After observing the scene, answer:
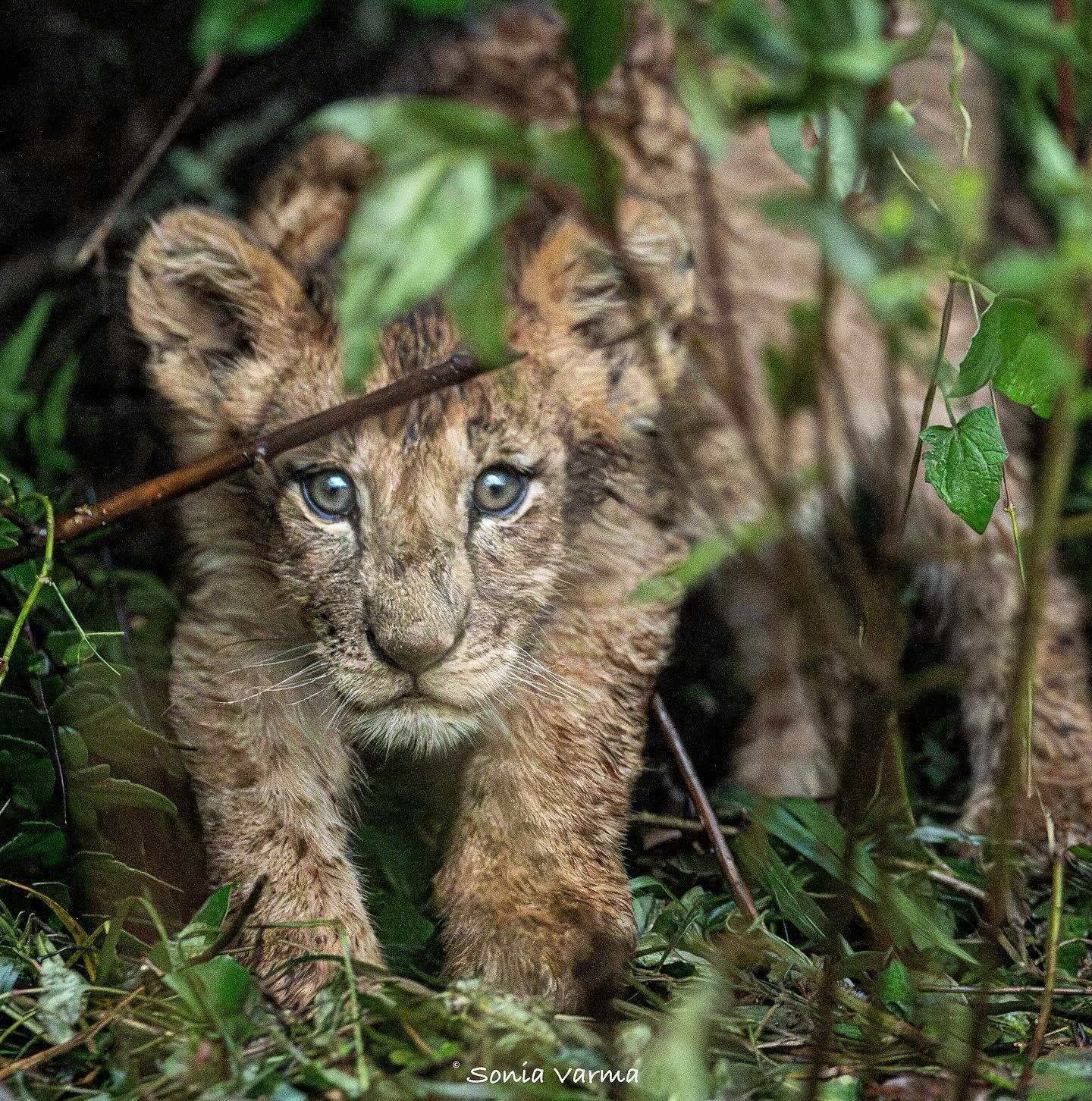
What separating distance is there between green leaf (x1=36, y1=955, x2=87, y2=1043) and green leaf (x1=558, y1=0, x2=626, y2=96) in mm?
1666

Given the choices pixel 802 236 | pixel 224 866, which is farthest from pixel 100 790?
pixel 802 236

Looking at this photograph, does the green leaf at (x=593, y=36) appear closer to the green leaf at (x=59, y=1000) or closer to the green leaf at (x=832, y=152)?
the green leaf at (x=832, y=152)

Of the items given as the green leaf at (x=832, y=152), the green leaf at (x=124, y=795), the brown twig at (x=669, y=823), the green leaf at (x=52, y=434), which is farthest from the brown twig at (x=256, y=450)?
the brown twig at (x=669, y=823)

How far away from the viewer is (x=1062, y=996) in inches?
91.6

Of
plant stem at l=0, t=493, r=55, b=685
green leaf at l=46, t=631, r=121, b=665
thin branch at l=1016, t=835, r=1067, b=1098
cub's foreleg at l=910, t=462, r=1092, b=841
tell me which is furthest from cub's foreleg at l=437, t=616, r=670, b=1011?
cub's foreleg at l=910, t=462, r=1092, b=841

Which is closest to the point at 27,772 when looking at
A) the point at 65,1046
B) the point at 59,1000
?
the point at 59,1000

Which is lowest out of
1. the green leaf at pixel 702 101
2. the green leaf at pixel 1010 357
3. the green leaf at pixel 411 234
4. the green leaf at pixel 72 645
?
the green leaf at pixel 72 645

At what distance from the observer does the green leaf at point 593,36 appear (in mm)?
1412

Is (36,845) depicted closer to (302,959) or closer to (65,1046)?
(65,1046)

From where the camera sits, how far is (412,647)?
2092 millimetres

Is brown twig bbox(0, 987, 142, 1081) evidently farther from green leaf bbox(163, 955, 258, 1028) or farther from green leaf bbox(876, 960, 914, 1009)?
green leaf bbox(876, 960, 914, 1009)

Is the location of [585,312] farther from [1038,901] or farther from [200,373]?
[1038,901]

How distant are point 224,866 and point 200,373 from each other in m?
0.97

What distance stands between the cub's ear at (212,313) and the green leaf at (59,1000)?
1.04 m
